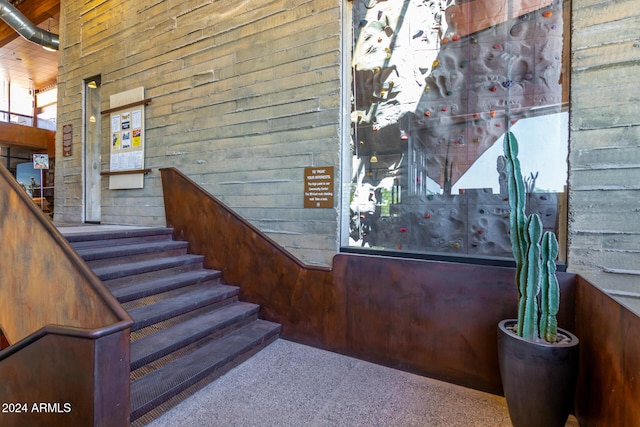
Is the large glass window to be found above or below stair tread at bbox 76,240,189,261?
above

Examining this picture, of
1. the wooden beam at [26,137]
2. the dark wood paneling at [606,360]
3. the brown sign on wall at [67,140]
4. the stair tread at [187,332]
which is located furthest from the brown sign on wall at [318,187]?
the wooden beam at [26,137]

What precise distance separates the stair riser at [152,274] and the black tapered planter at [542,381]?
2.82 meters

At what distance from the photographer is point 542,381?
154cm

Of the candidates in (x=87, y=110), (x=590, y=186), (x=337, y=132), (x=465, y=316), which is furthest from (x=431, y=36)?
(x=87, y=110)

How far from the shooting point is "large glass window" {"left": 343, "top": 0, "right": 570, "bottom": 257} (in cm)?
279

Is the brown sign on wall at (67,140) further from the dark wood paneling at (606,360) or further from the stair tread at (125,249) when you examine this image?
the dark wood paneling at (606,360)

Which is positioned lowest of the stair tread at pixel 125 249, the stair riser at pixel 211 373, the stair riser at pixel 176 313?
the stair riser at pixel 211 373

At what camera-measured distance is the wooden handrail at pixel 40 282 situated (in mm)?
1595

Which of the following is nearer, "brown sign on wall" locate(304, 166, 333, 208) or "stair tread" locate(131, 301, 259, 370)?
"stair tread" locate(131, 301, 259, 370)

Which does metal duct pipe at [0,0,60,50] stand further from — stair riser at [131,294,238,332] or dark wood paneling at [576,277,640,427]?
dark wood paneling at [576,277,640,427]

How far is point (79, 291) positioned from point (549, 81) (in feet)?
11.8

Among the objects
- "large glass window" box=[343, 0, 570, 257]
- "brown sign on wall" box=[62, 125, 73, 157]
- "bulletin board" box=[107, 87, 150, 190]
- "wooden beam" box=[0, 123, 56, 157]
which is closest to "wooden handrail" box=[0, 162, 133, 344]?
"large glass window" box=[343, 0, 570, 257]

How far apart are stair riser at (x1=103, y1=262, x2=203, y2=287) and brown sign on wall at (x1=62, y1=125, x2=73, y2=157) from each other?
3437 millimetres

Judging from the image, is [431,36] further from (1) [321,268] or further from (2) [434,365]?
(2) [434,365]
